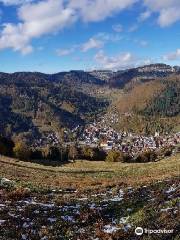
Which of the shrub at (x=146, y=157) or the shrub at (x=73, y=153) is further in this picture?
the shrub at (x=73, y=153)

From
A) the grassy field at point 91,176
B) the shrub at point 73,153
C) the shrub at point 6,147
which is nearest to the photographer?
the grassy field at point 91,176

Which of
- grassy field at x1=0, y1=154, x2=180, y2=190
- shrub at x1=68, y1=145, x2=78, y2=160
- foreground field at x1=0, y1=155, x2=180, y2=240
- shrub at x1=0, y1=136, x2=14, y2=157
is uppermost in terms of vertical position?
foreground field at x1=0, y1=155, x2=180, y2=240

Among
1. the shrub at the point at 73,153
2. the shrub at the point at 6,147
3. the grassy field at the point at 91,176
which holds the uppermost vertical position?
the grassy field at the point at 91,176

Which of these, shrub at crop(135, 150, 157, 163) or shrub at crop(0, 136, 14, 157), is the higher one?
shrub at crop(0, 136, 14, 157)

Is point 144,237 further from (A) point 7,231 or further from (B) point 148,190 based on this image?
(B) point 148,190

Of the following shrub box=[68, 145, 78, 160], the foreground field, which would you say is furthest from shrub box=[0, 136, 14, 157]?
the foreground field

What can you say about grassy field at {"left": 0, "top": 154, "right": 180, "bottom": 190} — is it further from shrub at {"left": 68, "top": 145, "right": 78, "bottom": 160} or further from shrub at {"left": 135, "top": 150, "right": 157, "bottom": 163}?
shrub at {"left": 68, "top": 145, "right": 78, "bottom": 160}
